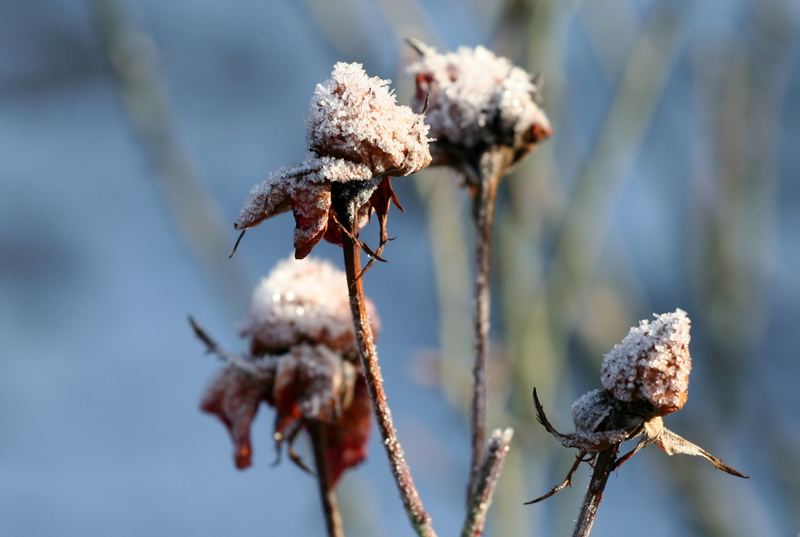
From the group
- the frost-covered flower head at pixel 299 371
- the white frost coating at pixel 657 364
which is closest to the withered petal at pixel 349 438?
the frost-covered flower head at pixel 299 371

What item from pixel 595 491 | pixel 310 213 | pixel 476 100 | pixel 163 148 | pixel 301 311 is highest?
pixel 163 148

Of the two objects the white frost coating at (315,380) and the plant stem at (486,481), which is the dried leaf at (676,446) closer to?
the plant stem at (486,481)

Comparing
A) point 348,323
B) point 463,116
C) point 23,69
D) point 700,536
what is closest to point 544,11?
point 463,116

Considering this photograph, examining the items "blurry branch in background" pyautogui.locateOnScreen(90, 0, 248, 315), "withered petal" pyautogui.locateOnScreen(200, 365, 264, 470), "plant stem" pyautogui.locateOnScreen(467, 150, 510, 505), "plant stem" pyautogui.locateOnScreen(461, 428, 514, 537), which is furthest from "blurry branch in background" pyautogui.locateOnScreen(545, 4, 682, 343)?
"plant stem" pyautogui.locateOnScreen(461, 428, 514, 537)

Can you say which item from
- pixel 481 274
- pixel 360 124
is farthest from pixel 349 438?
pixel 360 124

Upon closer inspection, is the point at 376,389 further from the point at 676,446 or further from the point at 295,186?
the point at 676,446

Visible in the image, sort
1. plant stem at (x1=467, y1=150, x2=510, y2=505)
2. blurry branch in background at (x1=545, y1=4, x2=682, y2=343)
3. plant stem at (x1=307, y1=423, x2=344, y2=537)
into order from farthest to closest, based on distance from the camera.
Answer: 1. blurry branch in background at (x1=545, y1=4, x2=682, y2=343)
2. plant stem at (x1=307, y1=423, x2=344, y2=537)
3. plant stem at (x1=467, y1=150, x2=510, y2=505)

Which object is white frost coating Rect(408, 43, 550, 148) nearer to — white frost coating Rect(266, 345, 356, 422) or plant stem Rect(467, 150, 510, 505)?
plant stem Rect(467, 150, 510, 505)

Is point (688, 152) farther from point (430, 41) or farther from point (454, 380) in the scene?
point (454, 380)
